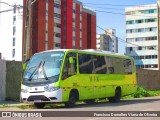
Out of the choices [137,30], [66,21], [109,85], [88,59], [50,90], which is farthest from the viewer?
[137,30]

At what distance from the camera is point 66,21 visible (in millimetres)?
88000

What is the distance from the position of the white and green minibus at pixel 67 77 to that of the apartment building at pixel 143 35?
9260 cm

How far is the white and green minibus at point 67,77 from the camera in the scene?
18922 mm

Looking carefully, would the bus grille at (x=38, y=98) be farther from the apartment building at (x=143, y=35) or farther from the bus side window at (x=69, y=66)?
the apartment building at (x=143, y=35)

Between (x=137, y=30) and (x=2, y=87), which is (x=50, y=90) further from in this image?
(x=137, y=30)

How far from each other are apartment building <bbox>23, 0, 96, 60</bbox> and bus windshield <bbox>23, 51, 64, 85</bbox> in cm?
5667

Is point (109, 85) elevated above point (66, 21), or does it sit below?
below

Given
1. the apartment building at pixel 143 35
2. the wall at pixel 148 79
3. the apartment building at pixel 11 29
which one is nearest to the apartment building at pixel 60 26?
the apartment building at pixel 11 29

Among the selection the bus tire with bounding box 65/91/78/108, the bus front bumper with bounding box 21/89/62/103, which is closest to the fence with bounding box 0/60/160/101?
the bus front bumper with bounding box 21/89/62/103

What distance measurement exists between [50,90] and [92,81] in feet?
12.4

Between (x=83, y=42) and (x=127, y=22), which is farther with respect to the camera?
(x=127, y=22)

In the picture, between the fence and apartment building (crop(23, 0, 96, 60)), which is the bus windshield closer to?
the fence

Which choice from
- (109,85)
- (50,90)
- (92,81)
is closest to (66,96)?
(50,90)

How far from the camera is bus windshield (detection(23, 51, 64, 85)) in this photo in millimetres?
19031
